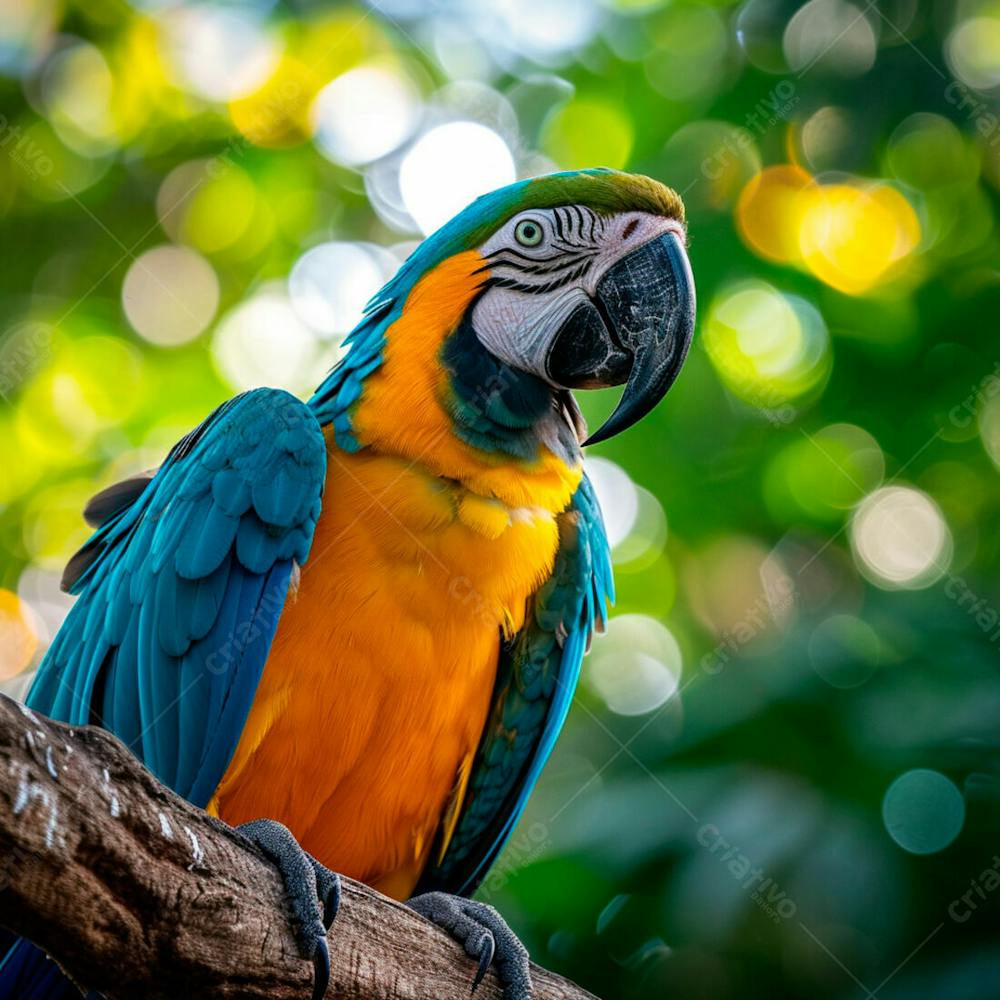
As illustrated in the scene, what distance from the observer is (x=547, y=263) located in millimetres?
3039

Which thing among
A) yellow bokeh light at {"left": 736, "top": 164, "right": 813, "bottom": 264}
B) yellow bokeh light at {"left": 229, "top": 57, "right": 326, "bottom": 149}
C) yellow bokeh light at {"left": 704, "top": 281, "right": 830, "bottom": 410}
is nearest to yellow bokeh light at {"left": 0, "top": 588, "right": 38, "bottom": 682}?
yellow bokeh light at {"left": 229, "top": 57, "right": 326, "bottom": 149}

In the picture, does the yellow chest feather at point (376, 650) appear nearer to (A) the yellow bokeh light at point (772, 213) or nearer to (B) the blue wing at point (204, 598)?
(B) the blue wing at point (204, 598)

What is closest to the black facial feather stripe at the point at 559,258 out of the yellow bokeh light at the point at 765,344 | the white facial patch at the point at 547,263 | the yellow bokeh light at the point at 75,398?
the white facial patch at the point at 547,263

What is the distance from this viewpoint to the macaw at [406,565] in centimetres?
276

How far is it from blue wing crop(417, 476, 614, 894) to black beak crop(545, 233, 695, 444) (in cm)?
34

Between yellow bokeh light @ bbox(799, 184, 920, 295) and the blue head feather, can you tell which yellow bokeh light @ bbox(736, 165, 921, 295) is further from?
the blue head feather

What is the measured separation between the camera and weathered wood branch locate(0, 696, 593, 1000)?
1.54 m

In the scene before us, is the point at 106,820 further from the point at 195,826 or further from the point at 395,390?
the point at 395,390

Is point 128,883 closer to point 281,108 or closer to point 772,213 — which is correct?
point 772,213

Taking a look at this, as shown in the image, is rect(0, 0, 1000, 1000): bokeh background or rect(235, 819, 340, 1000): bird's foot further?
rect(0, 0, 1000, 1000): bokeh background

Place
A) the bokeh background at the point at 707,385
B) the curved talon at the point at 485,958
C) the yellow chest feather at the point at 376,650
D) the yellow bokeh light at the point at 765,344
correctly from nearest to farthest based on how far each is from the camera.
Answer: the curved talon at the point at 485,958 → the yellow chest feather at the point at 376,650 → the bokeh background at the point at 707,385 → the yellow bokeh light at the point at 765,344

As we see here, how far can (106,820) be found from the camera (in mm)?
1645

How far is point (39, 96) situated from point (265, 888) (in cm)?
486

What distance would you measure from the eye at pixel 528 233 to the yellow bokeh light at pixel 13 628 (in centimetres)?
387
